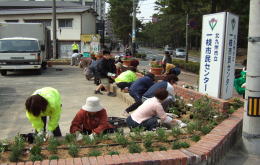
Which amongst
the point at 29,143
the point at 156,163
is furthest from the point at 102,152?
the point at 29,143

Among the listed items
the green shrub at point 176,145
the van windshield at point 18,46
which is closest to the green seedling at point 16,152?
the green shrub at point 176,145

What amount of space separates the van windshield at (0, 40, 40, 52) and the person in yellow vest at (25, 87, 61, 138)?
36.6 ft

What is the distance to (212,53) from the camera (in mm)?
7016

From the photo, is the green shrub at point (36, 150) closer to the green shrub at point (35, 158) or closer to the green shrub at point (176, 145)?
the green shrub at point (35, 158)

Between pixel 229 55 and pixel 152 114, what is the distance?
2827mm

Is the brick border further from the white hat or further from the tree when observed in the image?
the tree

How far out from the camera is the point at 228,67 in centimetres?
697

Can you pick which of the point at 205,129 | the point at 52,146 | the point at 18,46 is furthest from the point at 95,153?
the point at 18,46

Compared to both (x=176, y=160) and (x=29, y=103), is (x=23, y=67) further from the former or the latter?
(x=176, y=160)

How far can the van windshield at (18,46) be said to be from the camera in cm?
1476

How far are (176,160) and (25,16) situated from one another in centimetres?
3374

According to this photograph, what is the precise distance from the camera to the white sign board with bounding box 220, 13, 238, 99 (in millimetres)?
6730

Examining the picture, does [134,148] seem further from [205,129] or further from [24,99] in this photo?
[24,99]

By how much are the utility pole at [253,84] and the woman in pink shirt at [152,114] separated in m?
1.04
